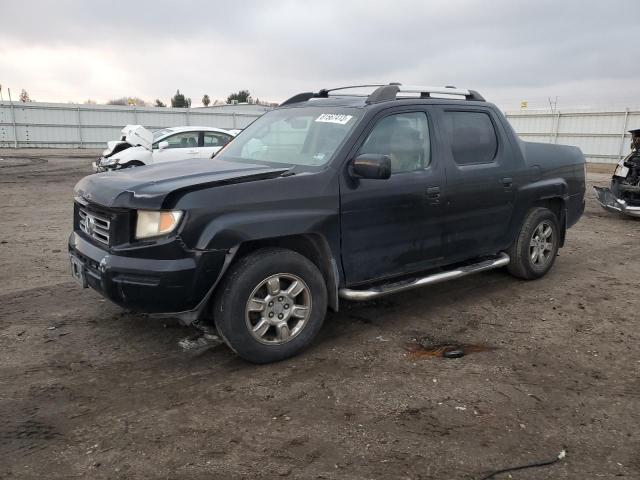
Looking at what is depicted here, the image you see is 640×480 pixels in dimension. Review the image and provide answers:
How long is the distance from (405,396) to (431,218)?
1688 mm

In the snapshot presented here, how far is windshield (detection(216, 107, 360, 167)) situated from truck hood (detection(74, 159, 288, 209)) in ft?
0.99

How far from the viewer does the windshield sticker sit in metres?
4.33

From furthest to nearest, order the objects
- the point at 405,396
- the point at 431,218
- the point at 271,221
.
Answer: the point at 431,218 < the point at 271,221 < the point at 405,396

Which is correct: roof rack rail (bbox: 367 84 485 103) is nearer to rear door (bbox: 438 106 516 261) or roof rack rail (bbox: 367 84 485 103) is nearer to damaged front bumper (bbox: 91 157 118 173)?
rear door (bbox: 438 106 516 261)

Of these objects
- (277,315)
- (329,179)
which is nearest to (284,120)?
(329,179)

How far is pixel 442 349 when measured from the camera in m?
4.16

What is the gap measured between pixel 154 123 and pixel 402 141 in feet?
95.2

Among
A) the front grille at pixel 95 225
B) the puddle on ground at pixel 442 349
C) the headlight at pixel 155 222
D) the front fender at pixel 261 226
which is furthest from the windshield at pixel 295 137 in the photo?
the puddle on ground at pixel 442 349

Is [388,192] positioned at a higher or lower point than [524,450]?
higher

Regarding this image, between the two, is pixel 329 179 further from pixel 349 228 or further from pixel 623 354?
A: pixel 623 354

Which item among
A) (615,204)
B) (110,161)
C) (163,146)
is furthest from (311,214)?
(110,161)

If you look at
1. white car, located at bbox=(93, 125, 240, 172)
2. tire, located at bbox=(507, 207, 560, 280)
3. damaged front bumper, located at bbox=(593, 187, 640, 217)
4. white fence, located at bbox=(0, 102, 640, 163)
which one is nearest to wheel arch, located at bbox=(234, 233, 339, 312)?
tire, located at bbox=(507, 207, 560, 280)

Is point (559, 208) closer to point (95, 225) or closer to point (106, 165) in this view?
point (95, 225)

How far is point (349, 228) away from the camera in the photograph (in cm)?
404
